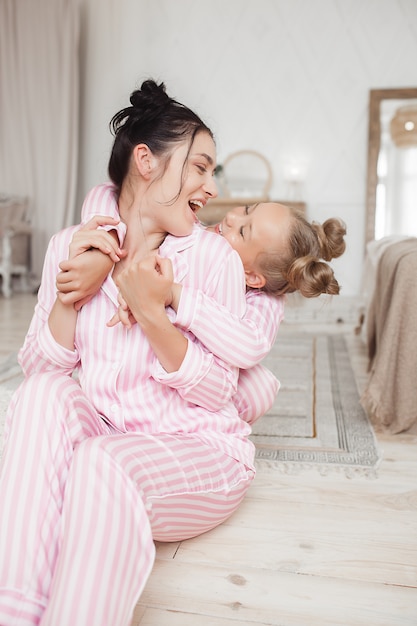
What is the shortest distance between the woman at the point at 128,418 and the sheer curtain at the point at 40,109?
4.69 metres

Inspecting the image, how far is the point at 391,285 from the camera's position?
1.84 meters

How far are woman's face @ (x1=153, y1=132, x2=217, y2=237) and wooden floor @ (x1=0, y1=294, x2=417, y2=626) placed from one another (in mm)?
599

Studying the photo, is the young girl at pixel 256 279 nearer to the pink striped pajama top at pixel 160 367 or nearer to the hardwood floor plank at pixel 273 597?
the pink striped pajama top at pixel 160 367

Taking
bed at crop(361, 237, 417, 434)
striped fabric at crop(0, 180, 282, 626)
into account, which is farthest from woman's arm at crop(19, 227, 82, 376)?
bed at crop(361, 237, 417, 434)

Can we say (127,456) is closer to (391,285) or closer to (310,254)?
(310,254)

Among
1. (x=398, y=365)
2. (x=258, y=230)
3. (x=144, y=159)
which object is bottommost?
(x=398, y=365)

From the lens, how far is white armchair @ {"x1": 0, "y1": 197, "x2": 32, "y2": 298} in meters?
4.98

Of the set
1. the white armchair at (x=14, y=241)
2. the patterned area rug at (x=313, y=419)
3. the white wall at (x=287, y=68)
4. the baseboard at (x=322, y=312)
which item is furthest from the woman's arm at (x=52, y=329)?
the white wall at (x=287, y=68)

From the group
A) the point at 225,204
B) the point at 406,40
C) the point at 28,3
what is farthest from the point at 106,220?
the point at 28,3

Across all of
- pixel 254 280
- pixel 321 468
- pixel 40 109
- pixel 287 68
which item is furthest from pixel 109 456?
pixel 40 109

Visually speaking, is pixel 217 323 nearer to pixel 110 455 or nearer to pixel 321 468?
pixel 110 455

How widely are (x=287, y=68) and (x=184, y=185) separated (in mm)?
4636

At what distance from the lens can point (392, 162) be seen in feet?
16.5

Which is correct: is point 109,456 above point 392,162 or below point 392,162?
below
